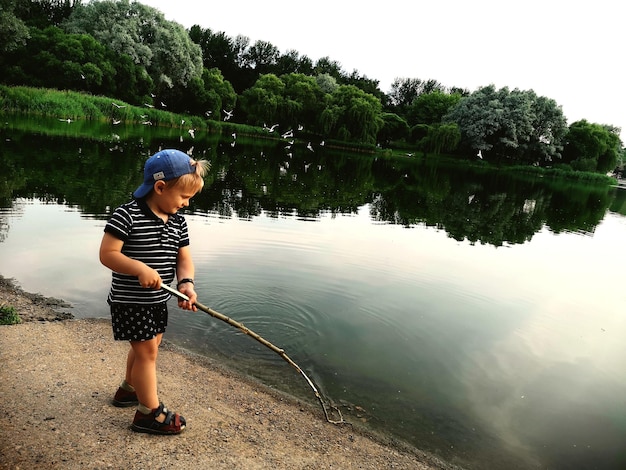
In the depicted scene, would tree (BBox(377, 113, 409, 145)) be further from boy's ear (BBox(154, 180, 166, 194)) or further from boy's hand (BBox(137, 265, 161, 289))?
boy's hand (BBox(137, 265, 161, 289))

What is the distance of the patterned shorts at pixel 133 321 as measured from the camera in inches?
115

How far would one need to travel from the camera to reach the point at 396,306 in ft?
25.5

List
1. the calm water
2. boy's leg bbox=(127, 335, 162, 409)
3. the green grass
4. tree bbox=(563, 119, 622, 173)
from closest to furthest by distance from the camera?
boy's leg bbox=(127, 335, 162, 409)
the green grass
the calm water
tree bbox=(563, 119, 622, 173)

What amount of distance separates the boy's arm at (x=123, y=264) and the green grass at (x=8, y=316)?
3.01 m

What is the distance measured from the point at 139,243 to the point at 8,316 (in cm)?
317

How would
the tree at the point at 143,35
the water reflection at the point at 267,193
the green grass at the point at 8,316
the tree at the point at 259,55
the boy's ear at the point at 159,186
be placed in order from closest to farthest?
the boy's ear at the point at 159,186 < the green grass at the point at 8,316 < the water reflection at the point at 267,193 < the tree at the point at 143,35 < the tree at the point at 259,55

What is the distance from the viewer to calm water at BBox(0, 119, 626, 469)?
496 cm

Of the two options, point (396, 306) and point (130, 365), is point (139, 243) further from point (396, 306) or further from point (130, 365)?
point (396, 306)

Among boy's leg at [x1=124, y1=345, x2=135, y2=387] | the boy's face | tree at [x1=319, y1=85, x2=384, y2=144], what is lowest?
boy's leg at [x1=124, y1=345, x2=135, y2=387]

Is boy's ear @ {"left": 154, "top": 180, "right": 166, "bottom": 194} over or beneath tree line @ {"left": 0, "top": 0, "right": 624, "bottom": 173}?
beneath

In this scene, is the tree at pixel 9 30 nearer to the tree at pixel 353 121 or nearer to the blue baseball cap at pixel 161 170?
the tree at pixel 353 121

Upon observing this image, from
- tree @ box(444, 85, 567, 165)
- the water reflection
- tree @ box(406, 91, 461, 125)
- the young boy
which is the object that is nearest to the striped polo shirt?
the young boy

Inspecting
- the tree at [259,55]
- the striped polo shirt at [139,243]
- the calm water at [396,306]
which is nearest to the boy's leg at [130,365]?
the striped polo shirt at [139,243]

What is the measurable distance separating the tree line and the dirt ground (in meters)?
36.6
